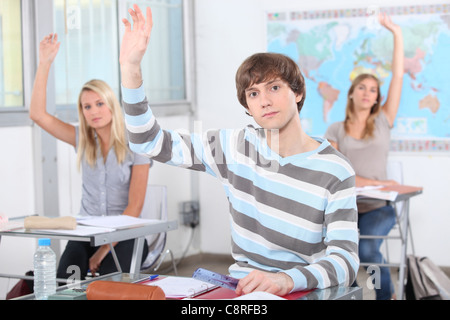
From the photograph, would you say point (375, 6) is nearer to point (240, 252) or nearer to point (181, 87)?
point (181, 87)

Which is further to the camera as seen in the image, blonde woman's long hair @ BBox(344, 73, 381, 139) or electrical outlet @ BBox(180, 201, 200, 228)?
electrical outlet @ BBox(180, 201, 200, 228)

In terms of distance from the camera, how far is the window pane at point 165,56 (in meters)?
4.89

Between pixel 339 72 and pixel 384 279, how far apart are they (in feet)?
5.45

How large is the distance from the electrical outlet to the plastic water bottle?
3239mm

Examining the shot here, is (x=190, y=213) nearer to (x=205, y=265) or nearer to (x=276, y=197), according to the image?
(x=205, y=265)

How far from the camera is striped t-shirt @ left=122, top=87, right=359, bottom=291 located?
1588mm

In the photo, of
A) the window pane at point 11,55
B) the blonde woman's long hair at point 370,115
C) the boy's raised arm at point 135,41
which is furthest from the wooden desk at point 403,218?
the boy's raised arm at point 135,41

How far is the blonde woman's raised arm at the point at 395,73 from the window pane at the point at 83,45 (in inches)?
69.0

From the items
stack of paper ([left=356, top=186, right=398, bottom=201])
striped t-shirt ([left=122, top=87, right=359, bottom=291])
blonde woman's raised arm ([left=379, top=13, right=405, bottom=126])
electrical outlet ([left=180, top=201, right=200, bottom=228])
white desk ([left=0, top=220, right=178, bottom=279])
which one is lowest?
electrical outlet ([left=180, top=201, right=200, bottom=228])

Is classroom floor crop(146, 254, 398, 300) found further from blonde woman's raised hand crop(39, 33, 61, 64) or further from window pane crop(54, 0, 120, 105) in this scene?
blonde woman's raised hand crop(39, 33, 61, 64)

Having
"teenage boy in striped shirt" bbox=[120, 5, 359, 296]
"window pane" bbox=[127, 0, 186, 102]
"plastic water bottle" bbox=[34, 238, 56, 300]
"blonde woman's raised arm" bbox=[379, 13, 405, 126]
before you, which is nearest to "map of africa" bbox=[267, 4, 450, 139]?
"blonde woman's raised arm" bbox=[379, 13, 405, 126]

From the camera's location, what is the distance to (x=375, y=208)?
3.94 m
